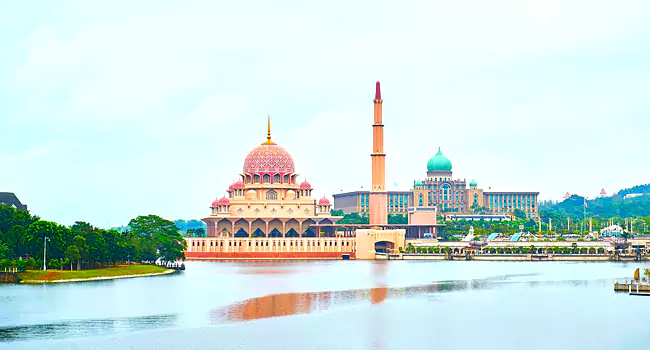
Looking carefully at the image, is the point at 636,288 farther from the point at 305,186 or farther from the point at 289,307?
the point at 305,186

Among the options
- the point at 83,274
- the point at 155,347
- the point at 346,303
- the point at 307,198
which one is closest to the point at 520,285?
the point at 346,303

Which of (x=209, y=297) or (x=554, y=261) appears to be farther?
(x=554, y=261)

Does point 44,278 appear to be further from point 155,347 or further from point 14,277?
point 155,347

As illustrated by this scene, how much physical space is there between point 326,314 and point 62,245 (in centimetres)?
3427

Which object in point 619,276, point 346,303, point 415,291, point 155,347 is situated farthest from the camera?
point 619,276

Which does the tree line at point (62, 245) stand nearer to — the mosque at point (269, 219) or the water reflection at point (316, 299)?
the water reflection at point (316, 299)

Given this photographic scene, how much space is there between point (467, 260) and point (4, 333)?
10429 cm

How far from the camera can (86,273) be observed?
9875 cm

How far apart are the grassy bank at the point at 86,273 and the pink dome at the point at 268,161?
193ft

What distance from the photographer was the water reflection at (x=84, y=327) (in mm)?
60219

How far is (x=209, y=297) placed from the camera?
83312 millimetres

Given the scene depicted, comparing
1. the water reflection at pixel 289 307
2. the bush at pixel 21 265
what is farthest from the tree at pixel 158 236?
the water reflection at pixel 289 307

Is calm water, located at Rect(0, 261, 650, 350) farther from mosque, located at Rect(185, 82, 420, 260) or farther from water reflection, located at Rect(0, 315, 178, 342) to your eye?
mosque, located at Rect(185, 82, 420, 260)

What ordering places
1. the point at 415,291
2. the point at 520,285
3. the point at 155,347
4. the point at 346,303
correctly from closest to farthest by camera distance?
the point at 155,347, the point at 346,303, the point at 415,291, the point at 520,285
